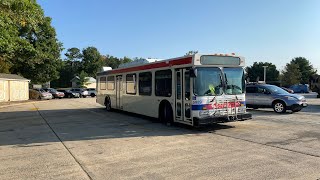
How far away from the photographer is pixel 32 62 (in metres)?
53.4

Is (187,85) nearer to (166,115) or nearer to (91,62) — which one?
(166,115)

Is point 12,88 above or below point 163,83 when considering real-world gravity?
above

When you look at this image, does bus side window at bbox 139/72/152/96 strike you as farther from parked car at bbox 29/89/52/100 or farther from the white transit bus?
parked car at bbox 29/89/52/100

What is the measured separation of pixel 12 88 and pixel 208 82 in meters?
36.3

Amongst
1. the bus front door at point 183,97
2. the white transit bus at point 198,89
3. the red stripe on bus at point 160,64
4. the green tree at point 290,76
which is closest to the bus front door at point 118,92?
the red stripe on bus at point 160,64

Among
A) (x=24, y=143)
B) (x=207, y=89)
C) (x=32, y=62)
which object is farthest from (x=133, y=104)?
(x=32, y=62)

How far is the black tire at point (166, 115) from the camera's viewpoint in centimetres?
1382

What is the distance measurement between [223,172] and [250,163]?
3.05ft

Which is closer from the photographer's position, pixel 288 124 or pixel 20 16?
pixel 288 124

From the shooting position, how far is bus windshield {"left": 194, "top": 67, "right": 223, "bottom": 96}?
11996 millimetres

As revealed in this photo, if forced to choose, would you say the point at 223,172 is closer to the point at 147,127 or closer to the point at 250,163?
the point at 250,163

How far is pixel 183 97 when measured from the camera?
1265 centimetres

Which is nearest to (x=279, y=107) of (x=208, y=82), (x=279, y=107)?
(x=279, y=107)

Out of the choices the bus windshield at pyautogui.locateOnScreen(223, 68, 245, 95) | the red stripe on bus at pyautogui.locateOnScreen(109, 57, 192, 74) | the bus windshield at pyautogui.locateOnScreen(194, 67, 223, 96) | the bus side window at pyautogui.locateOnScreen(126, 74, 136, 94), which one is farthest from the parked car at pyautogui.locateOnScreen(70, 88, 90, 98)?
the bus windshield at pyautogui.locateOnScreen(194, 67, 223, 96)
